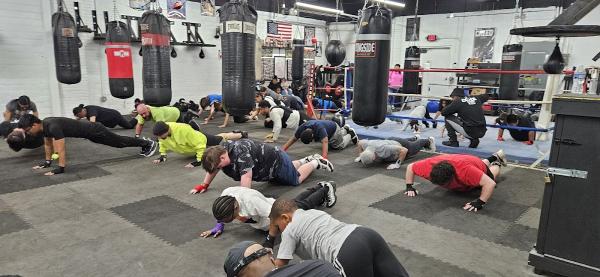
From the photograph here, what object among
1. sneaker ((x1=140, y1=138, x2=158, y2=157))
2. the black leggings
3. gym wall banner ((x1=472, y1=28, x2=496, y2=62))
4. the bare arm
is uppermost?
gym wall banner ((x1=472, y1=28, x2=496, y2=62))

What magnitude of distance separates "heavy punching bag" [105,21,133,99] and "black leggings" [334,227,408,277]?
6.03 m

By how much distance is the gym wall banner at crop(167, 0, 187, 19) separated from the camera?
38.8 feet

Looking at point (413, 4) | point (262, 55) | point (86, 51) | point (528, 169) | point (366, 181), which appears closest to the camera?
point (366, 181)

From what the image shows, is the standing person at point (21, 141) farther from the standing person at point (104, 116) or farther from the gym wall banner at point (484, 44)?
the gym wall banner at point (484, 44)

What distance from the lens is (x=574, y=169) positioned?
8.91 feet

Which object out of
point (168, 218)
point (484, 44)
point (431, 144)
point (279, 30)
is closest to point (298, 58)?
point (279, 30)

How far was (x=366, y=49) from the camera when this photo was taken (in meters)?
3.88

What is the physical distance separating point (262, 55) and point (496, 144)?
948cm

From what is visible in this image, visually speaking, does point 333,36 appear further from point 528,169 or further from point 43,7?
point 528,169

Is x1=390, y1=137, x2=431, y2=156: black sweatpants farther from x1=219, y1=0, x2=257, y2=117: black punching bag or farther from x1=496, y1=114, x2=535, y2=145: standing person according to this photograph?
x1=219, y1=0, x2=257, y2=117: black punching bag

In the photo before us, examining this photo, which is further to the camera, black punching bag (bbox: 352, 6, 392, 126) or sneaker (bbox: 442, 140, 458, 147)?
sneaker (bbox: 442, 140, 458, 147)

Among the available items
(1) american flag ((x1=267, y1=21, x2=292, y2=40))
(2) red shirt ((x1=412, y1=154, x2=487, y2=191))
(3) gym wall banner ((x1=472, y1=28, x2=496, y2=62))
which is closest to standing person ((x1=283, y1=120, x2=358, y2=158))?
(2) red shirt ((x1=412, y1=154, x2=487, y2=191))

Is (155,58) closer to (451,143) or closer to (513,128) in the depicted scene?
(451,143)

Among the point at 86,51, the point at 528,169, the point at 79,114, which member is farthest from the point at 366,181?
the point at 86,51
